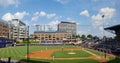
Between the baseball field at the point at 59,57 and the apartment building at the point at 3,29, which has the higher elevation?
the apartment building at the point at 3,29

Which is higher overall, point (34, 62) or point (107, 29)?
point (107, 29)

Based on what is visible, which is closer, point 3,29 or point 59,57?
point 59,57

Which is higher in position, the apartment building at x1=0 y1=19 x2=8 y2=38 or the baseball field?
the apartment building at x1=0 y1=19 x2=8 y2=38

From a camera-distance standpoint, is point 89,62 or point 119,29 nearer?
point 89,62

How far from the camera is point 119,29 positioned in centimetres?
8644

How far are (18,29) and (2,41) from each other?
296 feet

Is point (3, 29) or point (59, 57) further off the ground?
point (3, 29)

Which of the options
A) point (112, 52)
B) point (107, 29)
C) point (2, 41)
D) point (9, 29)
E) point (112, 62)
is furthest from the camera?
point (9, 29)

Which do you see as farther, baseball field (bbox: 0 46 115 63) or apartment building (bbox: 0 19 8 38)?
apartment building (bbox: 0 19 8 38)

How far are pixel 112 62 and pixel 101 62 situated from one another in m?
2.53

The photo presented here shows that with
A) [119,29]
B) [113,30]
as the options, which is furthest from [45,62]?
[113,30]

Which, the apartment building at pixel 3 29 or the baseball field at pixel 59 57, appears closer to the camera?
the baseball field at pixel 59 57

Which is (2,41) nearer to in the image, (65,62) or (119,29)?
(119,29)

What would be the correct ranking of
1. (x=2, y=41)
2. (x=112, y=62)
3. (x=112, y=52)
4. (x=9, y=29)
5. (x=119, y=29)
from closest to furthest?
1. (x=112, y=62)
2. (x=112, y=52)
3. (x=119, y=29)
4. (x=2, y=41)
5. (x=9, y=29)
